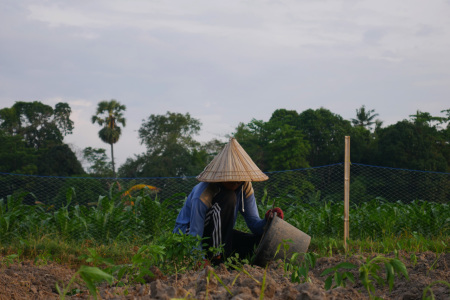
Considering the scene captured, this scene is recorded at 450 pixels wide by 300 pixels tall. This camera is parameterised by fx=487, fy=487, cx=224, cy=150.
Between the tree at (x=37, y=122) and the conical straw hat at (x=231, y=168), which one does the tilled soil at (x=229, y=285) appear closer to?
the conical straw hat at (x=231, y=168)

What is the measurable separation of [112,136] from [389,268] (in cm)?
4287

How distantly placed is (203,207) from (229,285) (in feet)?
5.06

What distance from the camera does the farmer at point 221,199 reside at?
11.1 ft

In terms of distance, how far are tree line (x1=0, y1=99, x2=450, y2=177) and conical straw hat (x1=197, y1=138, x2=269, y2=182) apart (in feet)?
91.1

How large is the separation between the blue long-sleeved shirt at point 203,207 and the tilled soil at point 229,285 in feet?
1.68

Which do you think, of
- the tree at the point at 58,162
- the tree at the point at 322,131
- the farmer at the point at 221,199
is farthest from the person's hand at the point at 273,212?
the tree at the point at 58,162

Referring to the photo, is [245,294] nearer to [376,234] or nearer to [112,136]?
[376,234]

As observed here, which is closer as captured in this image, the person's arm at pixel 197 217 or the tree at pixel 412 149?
the person's arm at pixel 197 217

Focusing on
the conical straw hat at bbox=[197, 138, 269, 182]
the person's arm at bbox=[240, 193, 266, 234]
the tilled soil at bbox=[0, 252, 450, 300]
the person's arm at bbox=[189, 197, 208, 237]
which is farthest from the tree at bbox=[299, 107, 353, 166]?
the tilled soil at bbox=[0, 252, 450, 300]

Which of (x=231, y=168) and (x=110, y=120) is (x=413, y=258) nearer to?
(x=231, y=168)

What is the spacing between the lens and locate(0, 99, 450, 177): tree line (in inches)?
1214

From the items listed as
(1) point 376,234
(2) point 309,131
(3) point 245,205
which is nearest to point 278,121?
(2) point 309,131

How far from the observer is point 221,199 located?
350 centimetres

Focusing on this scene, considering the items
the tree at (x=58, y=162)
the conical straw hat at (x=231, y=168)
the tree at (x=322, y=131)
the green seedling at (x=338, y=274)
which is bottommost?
the green seedling at (x=338, y=274)
